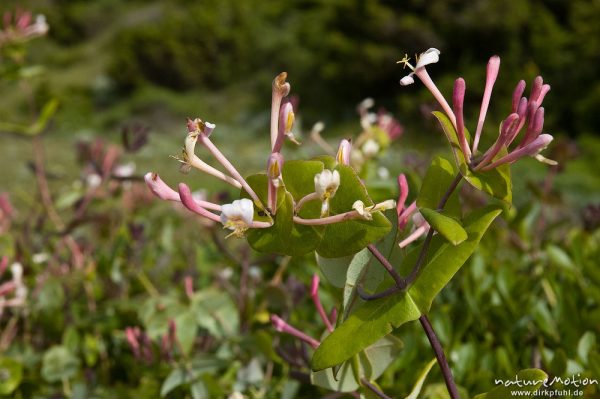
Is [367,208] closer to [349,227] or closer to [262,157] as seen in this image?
[349,227]

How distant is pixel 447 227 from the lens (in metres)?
0.46

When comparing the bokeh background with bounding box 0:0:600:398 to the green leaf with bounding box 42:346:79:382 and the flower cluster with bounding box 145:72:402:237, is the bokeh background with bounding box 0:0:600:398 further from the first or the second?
the flower cluster with bounding box 145:72:402:237

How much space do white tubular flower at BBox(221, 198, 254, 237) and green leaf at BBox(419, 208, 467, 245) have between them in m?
0.12

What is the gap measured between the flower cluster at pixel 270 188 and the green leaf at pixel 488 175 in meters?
0.06

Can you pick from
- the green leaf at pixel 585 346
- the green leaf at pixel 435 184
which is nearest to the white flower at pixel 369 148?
the green leaf at pixel 585 346

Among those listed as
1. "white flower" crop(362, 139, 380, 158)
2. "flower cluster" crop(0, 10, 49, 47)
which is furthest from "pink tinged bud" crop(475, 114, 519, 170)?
"flower cluster" crop(0, 10, 49, 47)

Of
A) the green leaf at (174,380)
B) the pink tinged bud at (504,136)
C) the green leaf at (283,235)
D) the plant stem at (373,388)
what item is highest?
the pink tinged bud at (504,136)

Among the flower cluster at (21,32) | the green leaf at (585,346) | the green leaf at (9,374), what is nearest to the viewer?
the green leaf at (585,346)

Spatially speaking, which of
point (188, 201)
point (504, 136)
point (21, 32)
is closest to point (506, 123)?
point (504, 136)

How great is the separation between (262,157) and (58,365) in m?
6.36

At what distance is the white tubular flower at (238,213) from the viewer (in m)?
0.47

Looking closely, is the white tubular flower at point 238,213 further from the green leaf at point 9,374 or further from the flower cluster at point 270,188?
the green leaf at point 9,374

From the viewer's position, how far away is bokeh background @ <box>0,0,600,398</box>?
0.95 meters

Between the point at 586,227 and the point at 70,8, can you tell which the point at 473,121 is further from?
the point at 70,8
